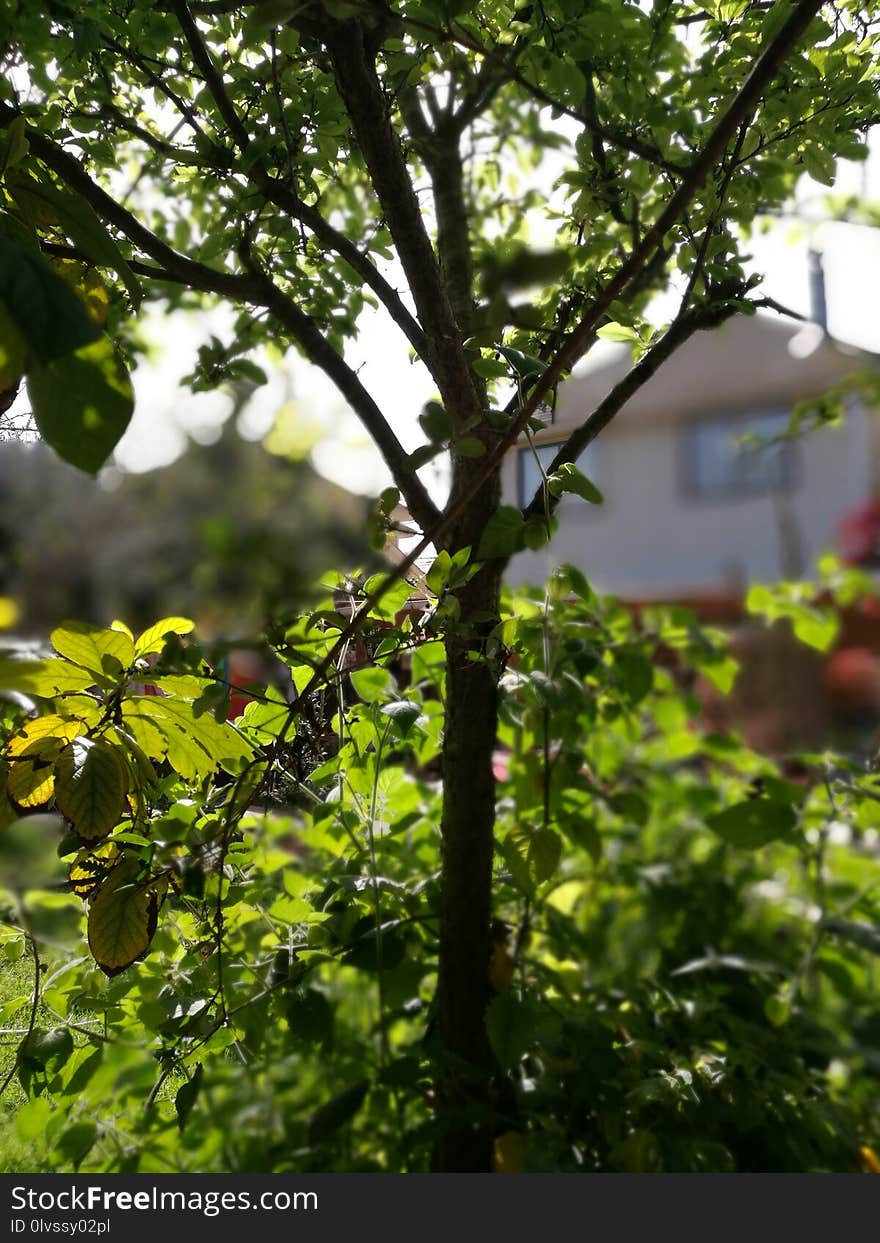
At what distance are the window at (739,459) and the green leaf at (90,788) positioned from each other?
310 mm

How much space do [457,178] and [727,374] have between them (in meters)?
0.25

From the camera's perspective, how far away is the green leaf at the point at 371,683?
598 mm

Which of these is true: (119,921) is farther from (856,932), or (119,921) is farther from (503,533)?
(856,932)

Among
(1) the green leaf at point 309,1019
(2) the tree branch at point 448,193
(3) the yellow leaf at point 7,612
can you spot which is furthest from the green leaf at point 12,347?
(1) the green leaf at point 309,1019

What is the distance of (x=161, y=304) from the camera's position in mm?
726

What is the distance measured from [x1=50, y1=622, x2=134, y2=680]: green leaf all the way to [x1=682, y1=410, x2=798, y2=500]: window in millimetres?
292

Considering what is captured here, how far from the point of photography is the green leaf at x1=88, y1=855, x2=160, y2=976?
48 centimetres

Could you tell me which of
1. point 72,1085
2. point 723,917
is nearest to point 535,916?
point 723,917

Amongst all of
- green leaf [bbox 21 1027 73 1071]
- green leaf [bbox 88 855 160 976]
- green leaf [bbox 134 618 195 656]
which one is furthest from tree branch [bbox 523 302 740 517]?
green leaf [bbox 21 1027 73 1071]

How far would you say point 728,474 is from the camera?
387 millimetres

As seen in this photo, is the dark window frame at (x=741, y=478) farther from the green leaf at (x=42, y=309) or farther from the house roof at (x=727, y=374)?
the green leaf at (x=42, y=309)

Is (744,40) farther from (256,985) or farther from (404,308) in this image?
(256,985)

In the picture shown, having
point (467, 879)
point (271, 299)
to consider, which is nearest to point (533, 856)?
point (467, 879)

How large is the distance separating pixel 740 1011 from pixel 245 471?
590mm
